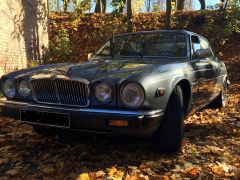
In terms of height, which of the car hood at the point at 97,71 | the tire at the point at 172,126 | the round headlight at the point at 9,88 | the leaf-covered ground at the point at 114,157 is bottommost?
the leaf-covered ground at the point at 114,157

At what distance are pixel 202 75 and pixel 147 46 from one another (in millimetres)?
903

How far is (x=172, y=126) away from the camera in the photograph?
13.4 feet

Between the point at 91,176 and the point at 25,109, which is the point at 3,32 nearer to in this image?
the point at 25,109

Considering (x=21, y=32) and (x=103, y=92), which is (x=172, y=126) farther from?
(x=21, y=32)

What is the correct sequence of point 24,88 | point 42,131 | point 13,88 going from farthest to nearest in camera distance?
point 42,131 < point 13,88 < point 24,88

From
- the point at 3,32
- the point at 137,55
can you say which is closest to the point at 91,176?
the point at 137,55

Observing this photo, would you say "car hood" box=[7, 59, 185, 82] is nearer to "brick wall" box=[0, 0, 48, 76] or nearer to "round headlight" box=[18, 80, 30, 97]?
"round headlight" box=[18, 80, 30, 97]

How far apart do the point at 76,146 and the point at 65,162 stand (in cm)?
60

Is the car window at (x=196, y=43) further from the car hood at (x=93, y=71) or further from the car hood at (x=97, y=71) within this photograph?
the car hood at (x=93, y=71)

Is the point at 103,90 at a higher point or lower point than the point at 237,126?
higher

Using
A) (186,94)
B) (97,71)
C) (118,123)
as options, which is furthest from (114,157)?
(186,94)

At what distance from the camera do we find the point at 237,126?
5910mm

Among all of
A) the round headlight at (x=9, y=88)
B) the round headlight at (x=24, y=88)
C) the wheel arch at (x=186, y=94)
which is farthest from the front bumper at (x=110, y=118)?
the wheel arch at (x=186, y=94)

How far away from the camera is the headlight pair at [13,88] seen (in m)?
4.36
